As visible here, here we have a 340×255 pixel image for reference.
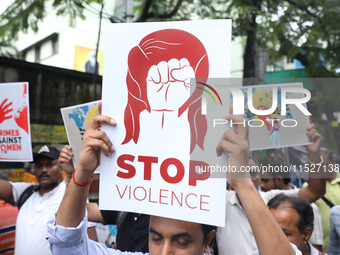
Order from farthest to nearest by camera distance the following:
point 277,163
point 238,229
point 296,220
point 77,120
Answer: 1. point 277,163
2. point 77,120
3. point 238,229
4. point 296,220

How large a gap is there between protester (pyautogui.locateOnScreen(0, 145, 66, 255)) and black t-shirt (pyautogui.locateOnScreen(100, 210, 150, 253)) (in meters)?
0.58

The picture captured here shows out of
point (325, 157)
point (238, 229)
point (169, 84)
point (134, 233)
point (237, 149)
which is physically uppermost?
point (169, 84)

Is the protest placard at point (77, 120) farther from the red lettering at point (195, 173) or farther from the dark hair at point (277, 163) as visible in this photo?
the dark hair at point (277, 163)

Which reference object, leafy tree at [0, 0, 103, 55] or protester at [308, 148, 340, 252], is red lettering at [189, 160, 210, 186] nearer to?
protester at [308, 148, 340, 252]

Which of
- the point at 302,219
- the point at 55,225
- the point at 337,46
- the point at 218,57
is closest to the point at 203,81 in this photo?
the point at 218,57

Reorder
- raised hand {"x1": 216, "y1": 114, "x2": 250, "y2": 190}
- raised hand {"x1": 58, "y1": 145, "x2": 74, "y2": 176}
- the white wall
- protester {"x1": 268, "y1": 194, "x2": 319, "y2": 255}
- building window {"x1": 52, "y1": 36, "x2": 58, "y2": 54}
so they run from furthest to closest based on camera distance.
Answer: building window {"x1": 52, "y1": 36, "x2": 58, "y2": 54} < the white wall < raised hand {"x1": 58, "y1": 145, "x2": 74, "y2": 176} < protester {"x1": 268, "y1": 194, "x2": 319, "y2": 255} < raised hand {"x1": 216, "y1": 114, "x2": 250, "y2": 190}

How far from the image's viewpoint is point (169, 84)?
1671 millimetres

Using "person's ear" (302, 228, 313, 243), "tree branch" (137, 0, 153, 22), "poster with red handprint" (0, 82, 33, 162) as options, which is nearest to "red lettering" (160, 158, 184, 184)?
"person's ear" (302, 228, 313, 243)

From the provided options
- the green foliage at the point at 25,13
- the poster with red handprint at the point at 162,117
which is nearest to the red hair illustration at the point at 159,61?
the poster with red handprint at the point at 162,117

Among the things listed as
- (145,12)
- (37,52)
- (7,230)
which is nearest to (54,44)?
(37,52)

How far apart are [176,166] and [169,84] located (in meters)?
0.34

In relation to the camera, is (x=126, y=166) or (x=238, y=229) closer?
(x=126, y=166)

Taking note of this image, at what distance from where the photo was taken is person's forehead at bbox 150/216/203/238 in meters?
1.68

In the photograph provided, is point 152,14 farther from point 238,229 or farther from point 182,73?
point 182,73
